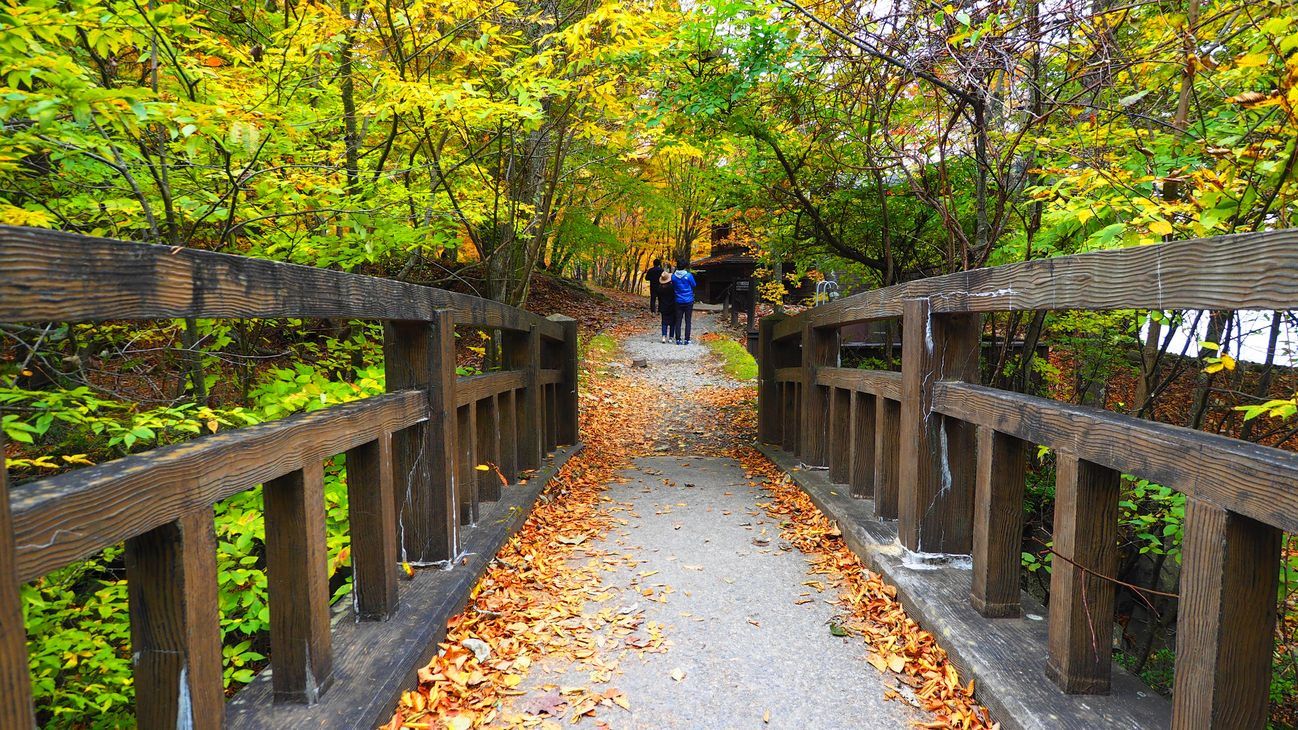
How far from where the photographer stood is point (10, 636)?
106cm

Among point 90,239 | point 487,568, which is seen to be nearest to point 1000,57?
point 487,568

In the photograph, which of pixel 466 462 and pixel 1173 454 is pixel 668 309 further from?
pixel 1173 454

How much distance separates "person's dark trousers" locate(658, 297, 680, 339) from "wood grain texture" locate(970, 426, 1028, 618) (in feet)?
49.9

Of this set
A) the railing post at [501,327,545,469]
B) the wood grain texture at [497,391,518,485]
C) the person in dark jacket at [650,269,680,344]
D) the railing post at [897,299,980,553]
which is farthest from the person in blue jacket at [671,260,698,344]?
the railing post at [897,299,980,553]

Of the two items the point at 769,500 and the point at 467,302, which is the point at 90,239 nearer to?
the point at 467,302

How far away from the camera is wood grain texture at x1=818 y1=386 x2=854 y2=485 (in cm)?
487

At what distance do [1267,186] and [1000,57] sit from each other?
135 centimetres

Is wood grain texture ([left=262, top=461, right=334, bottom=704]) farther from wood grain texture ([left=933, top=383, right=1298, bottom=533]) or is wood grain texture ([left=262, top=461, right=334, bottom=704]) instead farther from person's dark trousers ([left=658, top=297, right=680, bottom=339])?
person's dark trousers ([left=658, top=297, right=680, bottom=339])

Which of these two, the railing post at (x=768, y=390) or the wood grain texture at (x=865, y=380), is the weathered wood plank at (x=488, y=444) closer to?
the wood grain texture at (x=865, y=380)

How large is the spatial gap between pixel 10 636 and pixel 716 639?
2.41 meters

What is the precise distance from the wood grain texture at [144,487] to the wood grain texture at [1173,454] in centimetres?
219

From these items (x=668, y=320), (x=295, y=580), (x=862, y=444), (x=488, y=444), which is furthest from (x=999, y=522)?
(x=668, y=320)

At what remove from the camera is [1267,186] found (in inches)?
116

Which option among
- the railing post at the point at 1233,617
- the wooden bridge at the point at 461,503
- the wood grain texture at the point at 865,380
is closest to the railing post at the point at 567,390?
the wood grain texture at the point at 865,380
